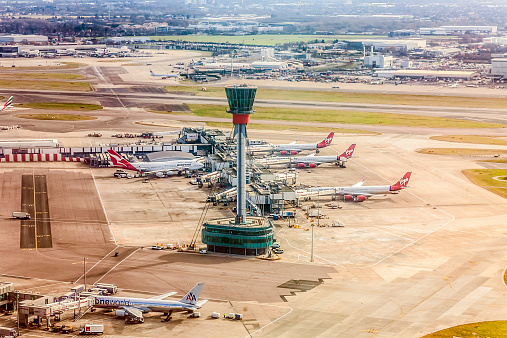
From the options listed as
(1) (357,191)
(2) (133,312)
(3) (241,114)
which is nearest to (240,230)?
(3) (241,114)

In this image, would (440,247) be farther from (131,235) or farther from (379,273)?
(131,235)

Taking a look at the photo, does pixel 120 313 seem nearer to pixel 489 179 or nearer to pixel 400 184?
pixel 400 184

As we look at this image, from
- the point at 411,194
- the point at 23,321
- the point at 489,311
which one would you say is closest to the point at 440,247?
the point at 489,311

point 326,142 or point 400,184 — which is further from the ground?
point 326,142

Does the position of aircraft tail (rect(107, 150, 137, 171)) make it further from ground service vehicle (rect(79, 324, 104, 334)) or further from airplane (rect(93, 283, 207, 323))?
ground service vehicle (rect(79, 324, 104, 334))

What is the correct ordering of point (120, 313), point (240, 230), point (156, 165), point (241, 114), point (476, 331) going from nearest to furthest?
point (476, 331), point (120, 313), point (240, 230), point (241, 114), point (156, 165)

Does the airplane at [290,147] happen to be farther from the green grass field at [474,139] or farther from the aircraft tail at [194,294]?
the aircraft tail at [194,294]

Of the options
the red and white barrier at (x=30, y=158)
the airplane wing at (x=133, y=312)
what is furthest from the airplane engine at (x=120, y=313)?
the red and white barrier at (x=30, y=158)

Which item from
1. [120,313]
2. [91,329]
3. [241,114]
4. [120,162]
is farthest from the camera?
[120,162]
